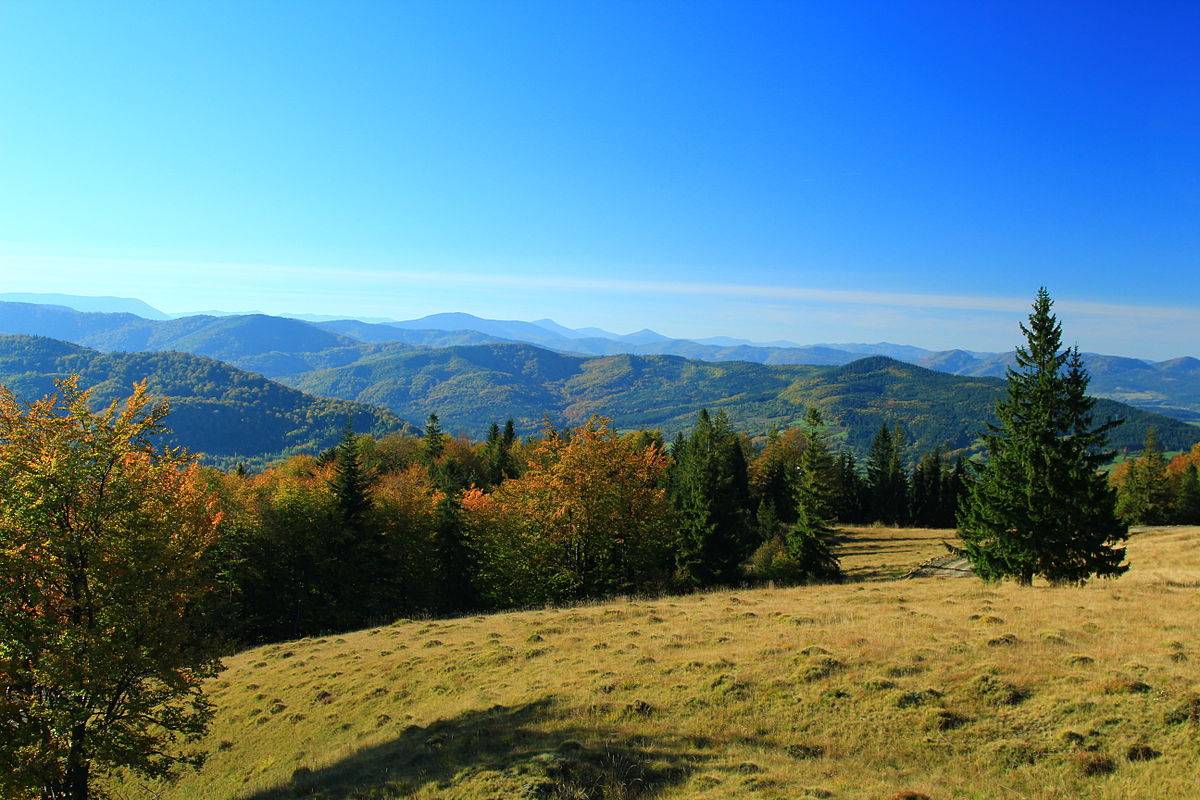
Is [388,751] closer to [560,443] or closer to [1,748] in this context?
[1,748]

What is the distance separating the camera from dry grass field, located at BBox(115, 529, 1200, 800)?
1161 cm

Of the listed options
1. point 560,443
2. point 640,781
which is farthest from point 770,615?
point 560,443

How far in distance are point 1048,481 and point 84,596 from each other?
1356 inches

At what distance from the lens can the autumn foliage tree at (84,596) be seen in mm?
14586

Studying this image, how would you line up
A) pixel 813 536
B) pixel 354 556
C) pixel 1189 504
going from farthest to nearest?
pixel 1189 504 < pixel 813 536 < pixel 354 556

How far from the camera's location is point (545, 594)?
42.8 m

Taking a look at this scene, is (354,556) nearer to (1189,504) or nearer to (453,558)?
(453,558)

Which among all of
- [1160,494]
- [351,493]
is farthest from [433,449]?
[1160,494]

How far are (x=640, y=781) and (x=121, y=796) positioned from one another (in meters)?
17.3

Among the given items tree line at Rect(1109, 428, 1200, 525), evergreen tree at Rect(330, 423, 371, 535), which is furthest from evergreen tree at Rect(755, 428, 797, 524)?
evergreen tree at Rect(330, 423, 371, 535)

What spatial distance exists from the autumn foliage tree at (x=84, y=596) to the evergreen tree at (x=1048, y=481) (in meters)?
→ 31.4

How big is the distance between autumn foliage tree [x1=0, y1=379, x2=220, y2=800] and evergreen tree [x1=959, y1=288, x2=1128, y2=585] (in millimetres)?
31379

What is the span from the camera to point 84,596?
1587 cm

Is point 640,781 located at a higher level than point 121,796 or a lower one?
higher
